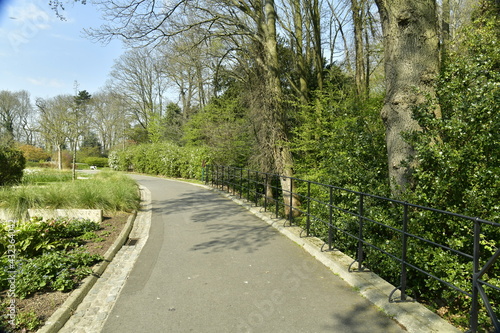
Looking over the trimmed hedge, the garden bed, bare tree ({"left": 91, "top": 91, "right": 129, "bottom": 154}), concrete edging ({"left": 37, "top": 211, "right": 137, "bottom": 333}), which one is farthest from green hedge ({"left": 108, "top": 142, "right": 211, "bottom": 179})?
the garden bed

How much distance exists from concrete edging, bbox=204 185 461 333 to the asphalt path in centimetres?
Result: 10

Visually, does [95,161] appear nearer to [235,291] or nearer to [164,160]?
[164,160]

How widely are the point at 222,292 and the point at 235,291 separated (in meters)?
0.17

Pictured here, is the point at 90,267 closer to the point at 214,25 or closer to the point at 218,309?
the point at 218,309

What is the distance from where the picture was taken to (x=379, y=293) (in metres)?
4.04

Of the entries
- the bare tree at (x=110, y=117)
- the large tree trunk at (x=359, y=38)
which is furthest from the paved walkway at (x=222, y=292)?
the bare tree at (x=110, y=117)

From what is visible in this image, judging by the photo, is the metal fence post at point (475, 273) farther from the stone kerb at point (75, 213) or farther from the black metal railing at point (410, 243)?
the stone kerb at point (75, 213)

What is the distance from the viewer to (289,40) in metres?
17.2

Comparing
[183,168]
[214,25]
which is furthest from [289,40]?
[183,168]

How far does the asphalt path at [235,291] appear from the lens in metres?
3.49

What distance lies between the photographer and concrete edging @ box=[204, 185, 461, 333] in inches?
127

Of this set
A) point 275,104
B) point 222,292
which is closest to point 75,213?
point 222,292

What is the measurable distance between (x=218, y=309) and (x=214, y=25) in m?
11.3

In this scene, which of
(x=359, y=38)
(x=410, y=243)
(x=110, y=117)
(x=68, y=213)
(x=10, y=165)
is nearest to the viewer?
(x=410, y=243)
